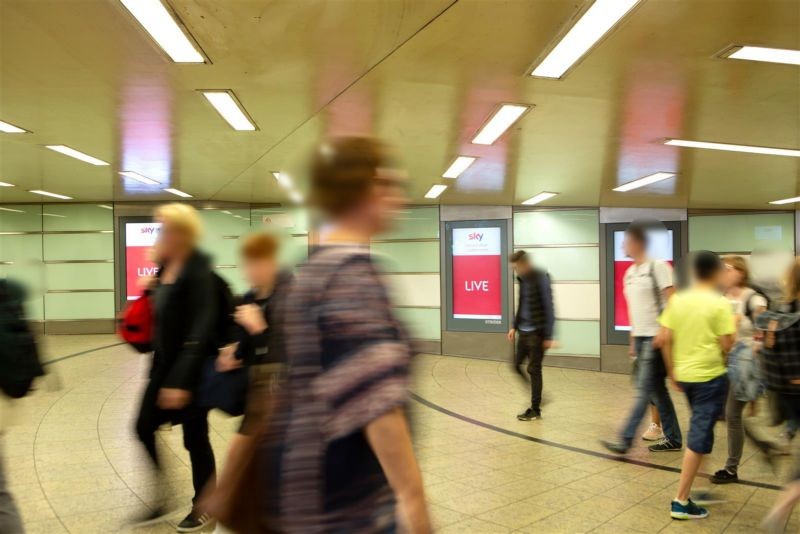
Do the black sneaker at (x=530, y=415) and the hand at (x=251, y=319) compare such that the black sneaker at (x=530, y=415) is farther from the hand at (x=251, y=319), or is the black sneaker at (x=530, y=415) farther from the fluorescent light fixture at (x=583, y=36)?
the hand at (x=251, y=319)

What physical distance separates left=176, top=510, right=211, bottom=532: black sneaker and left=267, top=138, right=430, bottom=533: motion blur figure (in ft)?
7.98

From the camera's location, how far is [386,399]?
1.06 meters

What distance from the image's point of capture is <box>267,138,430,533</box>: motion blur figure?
106 cm

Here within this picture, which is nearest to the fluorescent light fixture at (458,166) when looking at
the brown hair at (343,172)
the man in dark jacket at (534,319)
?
the man in dark jacket at (534,319)

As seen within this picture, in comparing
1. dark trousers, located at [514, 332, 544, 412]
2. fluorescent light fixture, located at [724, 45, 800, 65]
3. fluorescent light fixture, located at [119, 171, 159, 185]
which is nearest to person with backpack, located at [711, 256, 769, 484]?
fluorescent light fixture, located at [724, 45, 800, 65]

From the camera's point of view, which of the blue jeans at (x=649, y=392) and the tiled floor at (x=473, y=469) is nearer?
the tiled floor at (x=473, y=469)

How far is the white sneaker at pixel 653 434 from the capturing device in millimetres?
5227

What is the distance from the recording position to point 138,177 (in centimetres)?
934

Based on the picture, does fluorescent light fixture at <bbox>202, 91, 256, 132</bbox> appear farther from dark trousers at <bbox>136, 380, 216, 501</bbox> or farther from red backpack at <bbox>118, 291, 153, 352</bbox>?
dark trousers at <bbox>136, 380, 216, 501</bbox>

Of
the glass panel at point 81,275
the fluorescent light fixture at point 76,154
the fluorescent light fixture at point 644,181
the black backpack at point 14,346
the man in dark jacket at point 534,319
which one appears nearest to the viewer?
the black backpack at point 14,346

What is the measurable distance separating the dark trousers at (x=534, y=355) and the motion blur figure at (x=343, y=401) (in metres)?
5.11

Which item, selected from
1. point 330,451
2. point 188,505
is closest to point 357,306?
point 330,451

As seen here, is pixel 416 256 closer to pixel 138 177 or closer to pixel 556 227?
pixel 556 227

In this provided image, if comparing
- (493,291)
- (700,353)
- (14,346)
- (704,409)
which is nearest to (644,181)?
(493,291)
